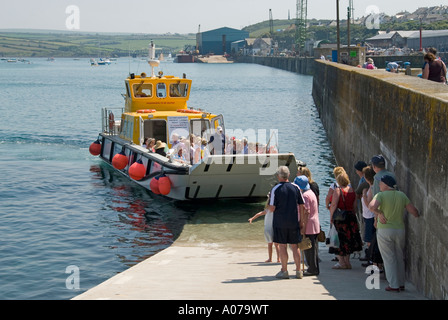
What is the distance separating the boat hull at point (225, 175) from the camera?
16.8 metres

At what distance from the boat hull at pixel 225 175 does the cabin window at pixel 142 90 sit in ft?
16.2

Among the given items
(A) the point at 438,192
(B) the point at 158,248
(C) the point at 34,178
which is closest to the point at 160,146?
(B) the point at 158,248

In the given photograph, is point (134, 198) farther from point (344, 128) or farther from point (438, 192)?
point (438, 192)

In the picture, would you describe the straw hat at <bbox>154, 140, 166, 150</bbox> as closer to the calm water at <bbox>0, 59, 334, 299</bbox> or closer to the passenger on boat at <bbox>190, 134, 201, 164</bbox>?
the passenger on boat at <bbox>190, 134, 201, 164</bbox>

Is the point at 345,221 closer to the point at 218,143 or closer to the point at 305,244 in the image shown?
the point at 305,244

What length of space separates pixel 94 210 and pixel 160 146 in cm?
260

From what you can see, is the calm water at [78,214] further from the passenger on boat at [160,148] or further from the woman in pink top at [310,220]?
the woman in pink top at [310,220]

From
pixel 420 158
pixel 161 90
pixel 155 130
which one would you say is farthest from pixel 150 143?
pixel 420 158

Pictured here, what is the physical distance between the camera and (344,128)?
78.4ft

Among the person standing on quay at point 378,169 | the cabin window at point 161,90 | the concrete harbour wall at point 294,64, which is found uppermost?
the concrete harbour wall at point 294,64

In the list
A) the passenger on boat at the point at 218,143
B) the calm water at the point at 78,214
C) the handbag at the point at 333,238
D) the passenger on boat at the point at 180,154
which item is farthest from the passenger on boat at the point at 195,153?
the handbag at the point at 333,238

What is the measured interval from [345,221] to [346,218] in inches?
2.0

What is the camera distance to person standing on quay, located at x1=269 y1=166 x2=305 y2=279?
31.4 ft

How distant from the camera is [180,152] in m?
18.3
